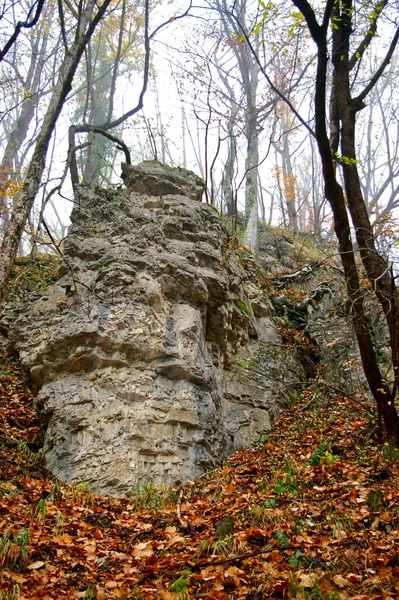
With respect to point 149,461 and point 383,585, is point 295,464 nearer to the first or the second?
point 149,461

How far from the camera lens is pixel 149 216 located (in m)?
8.41

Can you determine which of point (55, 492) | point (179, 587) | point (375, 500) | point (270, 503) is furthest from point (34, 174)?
point (375, 500)

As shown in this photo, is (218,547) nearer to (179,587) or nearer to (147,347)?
(179,587)

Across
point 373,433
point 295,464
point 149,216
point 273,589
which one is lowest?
point 273,589

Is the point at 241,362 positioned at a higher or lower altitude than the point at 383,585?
higher

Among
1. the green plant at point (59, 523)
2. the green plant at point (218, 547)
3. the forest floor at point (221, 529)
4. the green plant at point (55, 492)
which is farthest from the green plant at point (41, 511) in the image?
the green plant at point (218, 547)

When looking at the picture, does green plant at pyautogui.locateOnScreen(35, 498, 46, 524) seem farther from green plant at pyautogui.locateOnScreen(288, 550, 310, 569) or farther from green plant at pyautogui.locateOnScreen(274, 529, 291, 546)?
green plant at pyautogui.locateOnScreen(288, 550, 310, 569)

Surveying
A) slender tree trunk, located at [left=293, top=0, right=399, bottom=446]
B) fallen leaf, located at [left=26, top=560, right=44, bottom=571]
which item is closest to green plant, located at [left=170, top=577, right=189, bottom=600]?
fallen leaf, located at [left=26, top=560, right=44, bottom=571]

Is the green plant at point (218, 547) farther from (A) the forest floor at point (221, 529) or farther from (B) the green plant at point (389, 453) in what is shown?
(B) the green plant at point (389, 453)

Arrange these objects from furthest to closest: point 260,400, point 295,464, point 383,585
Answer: point 260,400
point 295,464
point 383,585

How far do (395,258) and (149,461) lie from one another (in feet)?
15.7

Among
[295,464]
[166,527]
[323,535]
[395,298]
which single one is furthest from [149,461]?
[395,298]

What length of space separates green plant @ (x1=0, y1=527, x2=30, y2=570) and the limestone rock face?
184cm

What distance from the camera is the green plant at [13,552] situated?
353 cm
